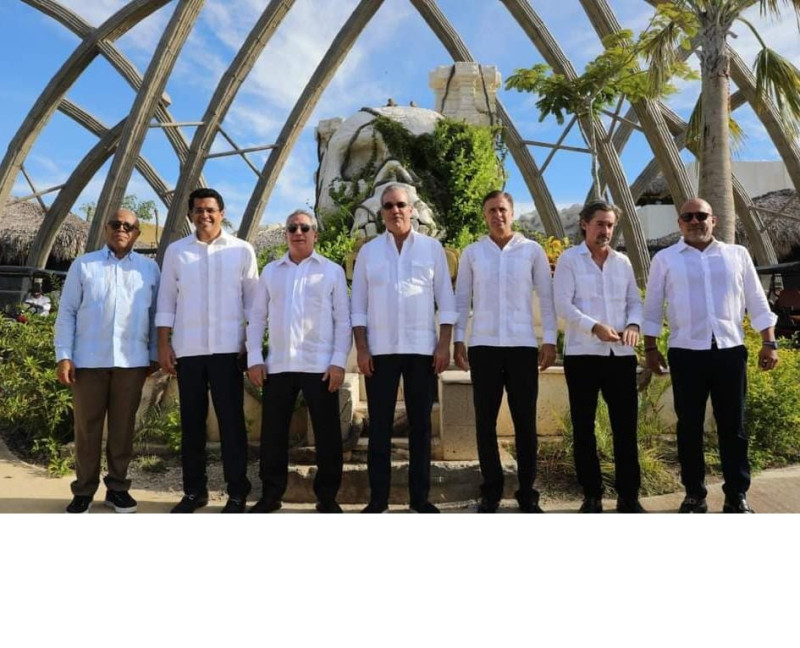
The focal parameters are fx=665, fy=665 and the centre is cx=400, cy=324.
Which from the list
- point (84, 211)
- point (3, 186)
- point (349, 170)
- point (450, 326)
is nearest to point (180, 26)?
point (3, 186)

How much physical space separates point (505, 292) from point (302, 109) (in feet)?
40.1

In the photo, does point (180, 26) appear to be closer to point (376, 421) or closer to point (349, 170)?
point (349, 170)

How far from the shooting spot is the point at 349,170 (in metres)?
6.80

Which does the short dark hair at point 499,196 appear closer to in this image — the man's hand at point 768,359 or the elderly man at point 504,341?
the elderly man at point 504,341

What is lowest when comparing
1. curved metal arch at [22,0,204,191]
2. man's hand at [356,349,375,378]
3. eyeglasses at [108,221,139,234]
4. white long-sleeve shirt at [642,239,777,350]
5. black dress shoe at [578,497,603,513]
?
black dress shoe at [578,497,603,513]

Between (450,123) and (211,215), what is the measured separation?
12.6ft

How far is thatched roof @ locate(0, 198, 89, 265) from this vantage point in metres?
18.5

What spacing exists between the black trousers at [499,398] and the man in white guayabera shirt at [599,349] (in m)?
0.25

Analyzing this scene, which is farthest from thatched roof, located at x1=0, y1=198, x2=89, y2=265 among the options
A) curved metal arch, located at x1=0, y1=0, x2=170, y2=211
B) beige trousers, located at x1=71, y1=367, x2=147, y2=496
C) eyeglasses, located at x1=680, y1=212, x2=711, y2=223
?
eyeglasses, located at x1=680, y1=212, x2=711, y2=223

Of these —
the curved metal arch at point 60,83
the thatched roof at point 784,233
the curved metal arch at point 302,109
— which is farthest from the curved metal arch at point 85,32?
the thatched roof at point 784,233

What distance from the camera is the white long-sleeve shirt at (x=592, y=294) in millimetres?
3479

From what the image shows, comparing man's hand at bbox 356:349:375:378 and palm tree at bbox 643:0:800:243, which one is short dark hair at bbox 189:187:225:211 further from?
palm tree at bbox 643:0:800:243

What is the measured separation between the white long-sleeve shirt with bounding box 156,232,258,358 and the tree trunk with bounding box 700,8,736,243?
18.5ft

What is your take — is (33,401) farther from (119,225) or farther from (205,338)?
(205,338)
